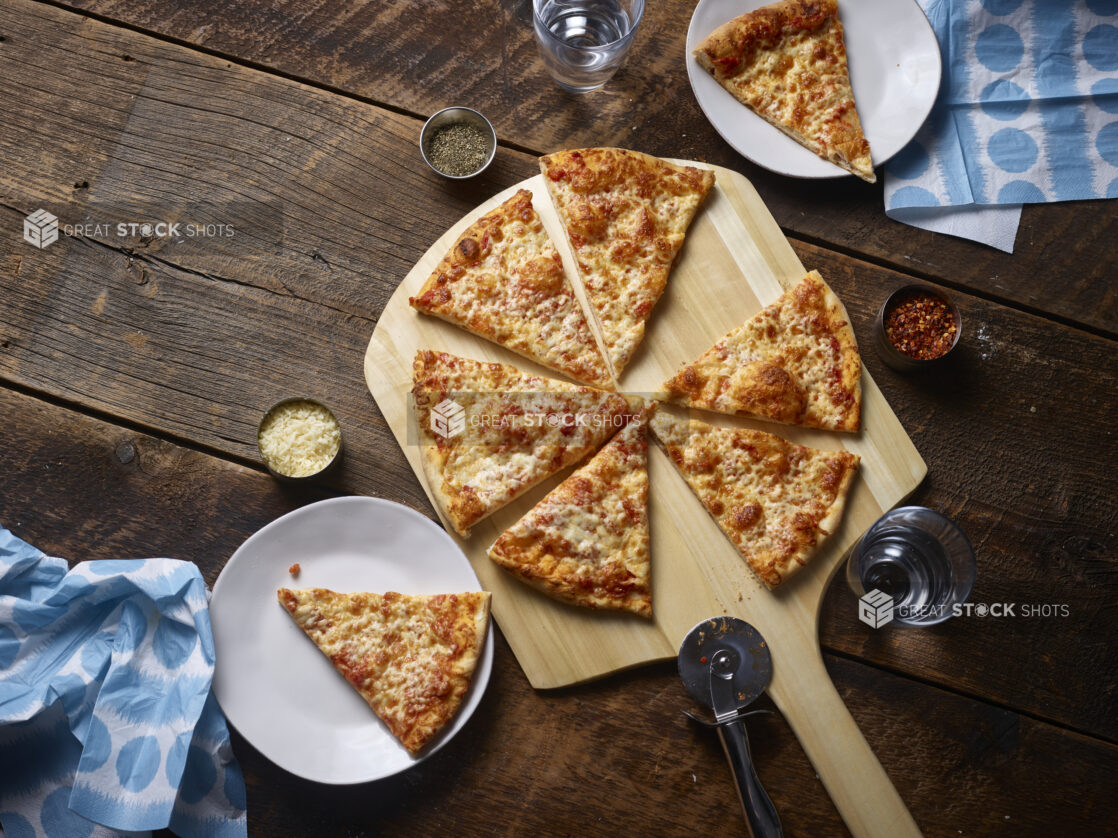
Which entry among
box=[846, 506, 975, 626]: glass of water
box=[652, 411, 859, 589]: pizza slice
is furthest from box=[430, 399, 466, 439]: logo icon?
box=[846, 506, 975, 626]: glass of water

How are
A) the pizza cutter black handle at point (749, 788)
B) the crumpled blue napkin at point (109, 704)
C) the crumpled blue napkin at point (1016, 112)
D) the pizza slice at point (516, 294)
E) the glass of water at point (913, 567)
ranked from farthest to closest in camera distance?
1. the crumpled blue napkin at point (1016, 112)
2. the pizza slice at point (516, 294)
3. the glass of water at point (913, 567)
4. the pizza cutter black handle at point (749, 788)
5. the crumpled blue napkin at point (109, 704)

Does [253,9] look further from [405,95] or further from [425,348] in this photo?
[425,348]

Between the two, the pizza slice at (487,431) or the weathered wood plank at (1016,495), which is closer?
the pizza slice at (487,431)

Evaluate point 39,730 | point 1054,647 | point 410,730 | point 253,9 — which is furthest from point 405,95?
point 1054,647

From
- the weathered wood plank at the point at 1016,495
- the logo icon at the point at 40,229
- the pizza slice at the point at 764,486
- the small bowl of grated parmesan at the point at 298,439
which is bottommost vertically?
the weathered wood plank at the point at 1016,495

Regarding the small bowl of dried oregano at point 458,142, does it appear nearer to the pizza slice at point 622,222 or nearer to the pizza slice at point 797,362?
the pizza slice at point 622,222

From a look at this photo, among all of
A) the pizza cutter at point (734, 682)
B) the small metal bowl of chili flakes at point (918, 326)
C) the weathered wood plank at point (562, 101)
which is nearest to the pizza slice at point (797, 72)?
the weathered wood plank at point (562, 101)

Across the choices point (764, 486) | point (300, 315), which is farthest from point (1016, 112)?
point (300, 315)
